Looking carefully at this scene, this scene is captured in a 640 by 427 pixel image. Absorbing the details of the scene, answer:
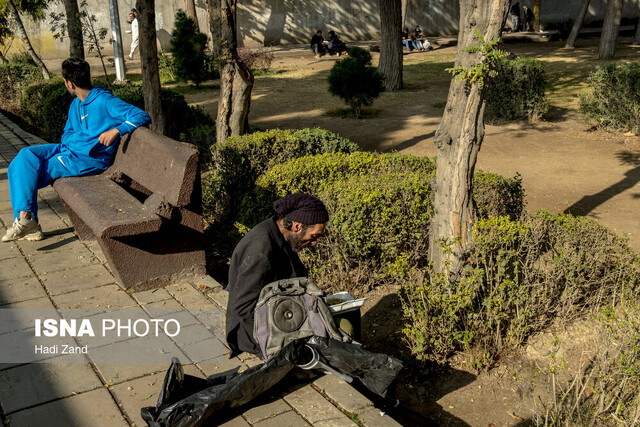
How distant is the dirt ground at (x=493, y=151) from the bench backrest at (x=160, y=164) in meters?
1.87

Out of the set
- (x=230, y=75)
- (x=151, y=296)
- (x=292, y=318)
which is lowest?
(x=151, y=296)

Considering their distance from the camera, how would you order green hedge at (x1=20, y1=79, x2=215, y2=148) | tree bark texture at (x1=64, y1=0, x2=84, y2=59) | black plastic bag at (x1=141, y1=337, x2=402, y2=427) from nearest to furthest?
1. black plastic bag at (x1=141, y1=337, x2=402, y2=427)
2. green hedge at (x1=20, y1=79, x2=215, y2=148)
3. tree bark texture at (x1=64, y1=0, x2=84, y2=59)

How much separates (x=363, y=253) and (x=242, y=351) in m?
1.89

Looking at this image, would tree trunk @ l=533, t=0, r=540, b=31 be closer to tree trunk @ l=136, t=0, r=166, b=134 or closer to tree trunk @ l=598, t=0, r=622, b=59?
tree trunk @ l=598, t=0, r=622, b=59

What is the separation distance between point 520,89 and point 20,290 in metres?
10.4

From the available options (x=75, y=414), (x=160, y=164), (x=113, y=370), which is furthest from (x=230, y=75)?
(x=75, y=414)

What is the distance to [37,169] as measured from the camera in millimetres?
5488

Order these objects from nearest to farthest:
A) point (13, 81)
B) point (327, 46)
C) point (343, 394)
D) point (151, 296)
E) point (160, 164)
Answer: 1. point (343, 394)
2. point (151, 296)
3. point (160, 164)
4. point (13, 81)
5. point (327, 46)

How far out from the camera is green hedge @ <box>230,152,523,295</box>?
543 cm

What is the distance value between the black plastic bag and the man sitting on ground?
0.37 metres

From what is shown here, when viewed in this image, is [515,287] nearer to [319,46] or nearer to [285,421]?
[285,421]

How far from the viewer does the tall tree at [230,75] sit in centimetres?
815

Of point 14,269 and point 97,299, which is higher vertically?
point 14,269

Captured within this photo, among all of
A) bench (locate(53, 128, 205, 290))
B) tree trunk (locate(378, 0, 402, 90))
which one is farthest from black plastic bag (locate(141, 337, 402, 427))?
tree trunk (locate(378, 0, 402, 90))
